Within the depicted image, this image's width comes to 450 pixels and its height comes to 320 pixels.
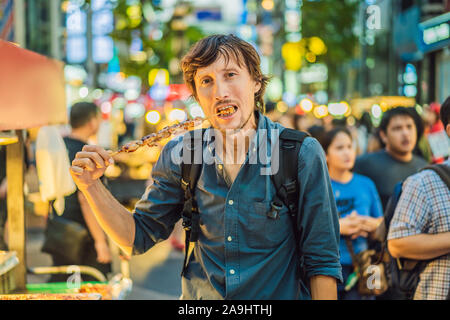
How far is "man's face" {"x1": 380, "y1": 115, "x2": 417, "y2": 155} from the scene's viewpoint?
535 centimetres

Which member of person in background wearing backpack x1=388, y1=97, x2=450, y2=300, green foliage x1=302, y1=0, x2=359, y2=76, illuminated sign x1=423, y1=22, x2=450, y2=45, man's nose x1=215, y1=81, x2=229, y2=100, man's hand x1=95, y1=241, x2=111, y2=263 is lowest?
man's hand x1=95, y1=241, x2=111, y2=263

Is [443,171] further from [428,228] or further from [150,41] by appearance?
[150,41]

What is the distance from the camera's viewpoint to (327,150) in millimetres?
5211

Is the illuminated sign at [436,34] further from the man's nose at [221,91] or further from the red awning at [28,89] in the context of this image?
the man's nose at [221,91]

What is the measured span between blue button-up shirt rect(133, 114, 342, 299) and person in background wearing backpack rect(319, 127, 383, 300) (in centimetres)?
215

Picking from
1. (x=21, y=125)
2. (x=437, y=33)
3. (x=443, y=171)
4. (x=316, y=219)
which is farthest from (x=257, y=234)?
(x=437, y=33)

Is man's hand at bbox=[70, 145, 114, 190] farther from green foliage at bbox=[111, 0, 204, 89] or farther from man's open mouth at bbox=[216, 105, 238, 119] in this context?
green foliage at bbox=[111, 0, 204, 89]

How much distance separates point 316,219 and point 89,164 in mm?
949

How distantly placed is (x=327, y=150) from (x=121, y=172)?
990 cm

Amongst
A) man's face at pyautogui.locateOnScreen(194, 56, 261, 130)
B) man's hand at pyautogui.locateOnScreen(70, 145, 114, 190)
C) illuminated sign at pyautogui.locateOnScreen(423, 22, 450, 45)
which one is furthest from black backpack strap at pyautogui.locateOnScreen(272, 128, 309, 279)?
illuminated sign at pyautogui.locateOnScreen(423, 22, 450, 45)

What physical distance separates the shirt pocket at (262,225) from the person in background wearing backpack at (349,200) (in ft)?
7.22

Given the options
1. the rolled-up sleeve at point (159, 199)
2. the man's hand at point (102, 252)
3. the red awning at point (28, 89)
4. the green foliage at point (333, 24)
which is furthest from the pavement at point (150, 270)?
the green foliage at point (333, 24)

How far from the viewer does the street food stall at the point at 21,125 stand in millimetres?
2893
